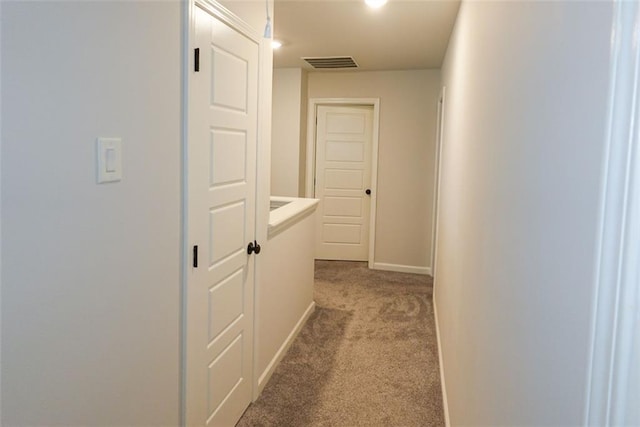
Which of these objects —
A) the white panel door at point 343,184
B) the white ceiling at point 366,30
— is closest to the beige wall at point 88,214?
the white ceiling at point 366,30

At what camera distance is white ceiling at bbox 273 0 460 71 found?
3.28 m

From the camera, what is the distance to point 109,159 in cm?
139

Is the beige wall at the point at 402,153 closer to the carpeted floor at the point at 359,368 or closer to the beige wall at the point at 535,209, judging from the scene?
the carpeted floor at the point at 359,368

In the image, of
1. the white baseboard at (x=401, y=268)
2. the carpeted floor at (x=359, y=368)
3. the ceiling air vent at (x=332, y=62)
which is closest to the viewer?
the carpeted floor at (x=359, y=368)

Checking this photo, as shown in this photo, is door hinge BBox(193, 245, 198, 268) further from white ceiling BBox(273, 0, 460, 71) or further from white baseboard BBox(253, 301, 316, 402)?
white ceiling BBox(273, 0, 460, 71)

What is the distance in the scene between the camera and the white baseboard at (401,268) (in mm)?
5773

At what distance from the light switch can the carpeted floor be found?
1.65 metres

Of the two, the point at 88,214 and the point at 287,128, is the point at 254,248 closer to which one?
the point at 88,214

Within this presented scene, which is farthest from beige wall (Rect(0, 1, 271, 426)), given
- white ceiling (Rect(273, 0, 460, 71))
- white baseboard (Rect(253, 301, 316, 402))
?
white ceiling (Rect(273, 0, 460, 71))

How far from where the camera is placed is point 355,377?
3.09 m

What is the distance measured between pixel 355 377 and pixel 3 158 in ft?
8.23

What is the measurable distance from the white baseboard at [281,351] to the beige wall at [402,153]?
6.42 feet

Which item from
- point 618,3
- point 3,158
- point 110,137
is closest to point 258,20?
point 110,137

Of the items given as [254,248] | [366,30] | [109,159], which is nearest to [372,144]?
[366,30]
